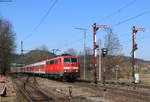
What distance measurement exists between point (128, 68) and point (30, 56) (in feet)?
217

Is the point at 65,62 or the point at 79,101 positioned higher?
the point at 65,62

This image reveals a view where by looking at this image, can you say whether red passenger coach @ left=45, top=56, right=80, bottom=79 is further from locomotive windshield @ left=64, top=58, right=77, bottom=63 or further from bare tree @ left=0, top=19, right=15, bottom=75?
bare tree @ left=0, top=19, right=15, bottom=75

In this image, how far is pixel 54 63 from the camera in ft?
138

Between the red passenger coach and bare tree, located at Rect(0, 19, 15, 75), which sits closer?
the red passenger coach

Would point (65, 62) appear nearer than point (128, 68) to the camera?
Yes

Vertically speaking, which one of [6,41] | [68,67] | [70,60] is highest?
[6,41]

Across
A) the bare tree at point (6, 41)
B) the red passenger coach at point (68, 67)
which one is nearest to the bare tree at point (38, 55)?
the bare tree at point (6, 41)

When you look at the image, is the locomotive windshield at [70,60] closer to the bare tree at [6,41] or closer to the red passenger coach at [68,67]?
the red passenger coach at [68,67]

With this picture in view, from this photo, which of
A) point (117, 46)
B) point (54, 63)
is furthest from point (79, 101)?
point (117, 46)

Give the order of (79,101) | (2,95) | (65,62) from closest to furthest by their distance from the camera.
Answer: (79,101), (2,95), (65,62)

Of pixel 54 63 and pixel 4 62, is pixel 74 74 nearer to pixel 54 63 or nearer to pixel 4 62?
pixel 54 63

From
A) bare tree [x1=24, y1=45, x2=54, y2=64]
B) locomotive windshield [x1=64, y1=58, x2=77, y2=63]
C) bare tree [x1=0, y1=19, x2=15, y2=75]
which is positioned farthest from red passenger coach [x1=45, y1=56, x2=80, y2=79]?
bare tree [x1=24, y1=45, x2=54, y2=64]

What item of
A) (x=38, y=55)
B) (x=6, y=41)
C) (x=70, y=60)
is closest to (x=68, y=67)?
(x=70, y=60)

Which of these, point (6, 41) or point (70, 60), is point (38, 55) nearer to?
point (6, 41)
